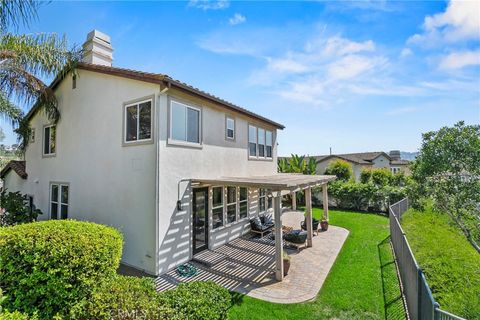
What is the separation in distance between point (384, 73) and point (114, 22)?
41.0ft

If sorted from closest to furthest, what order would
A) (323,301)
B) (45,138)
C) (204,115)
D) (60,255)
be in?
1. (60,255)
2. (323,301)
3. (204,115)
4. (45,138)

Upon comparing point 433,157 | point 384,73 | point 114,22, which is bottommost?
point 433,157

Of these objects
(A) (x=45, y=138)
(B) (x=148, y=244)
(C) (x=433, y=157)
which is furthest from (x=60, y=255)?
(C) (x=433, y=157)

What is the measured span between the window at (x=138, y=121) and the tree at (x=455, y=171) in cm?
1155

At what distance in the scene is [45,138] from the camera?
13.9m

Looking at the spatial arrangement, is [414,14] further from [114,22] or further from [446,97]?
[114,22]

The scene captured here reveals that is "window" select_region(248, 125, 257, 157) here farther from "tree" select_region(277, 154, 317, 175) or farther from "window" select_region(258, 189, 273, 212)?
"tree" select_region(277, 154, 317, 175)

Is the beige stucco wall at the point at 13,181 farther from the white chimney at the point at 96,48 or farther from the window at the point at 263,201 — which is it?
the window at the point at 263,201

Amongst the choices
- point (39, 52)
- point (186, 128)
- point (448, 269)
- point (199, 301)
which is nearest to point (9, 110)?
point (39, 52)

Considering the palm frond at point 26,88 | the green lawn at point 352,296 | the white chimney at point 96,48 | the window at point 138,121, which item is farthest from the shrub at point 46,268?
the palm frond at point 26,88

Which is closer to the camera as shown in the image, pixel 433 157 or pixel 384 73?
pixel 433 157

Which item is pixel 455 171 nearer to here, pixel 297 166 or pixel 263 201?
pixel 263 201

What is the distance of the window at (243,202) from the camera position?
1402cm

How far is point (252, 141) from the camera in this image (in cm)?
1548
